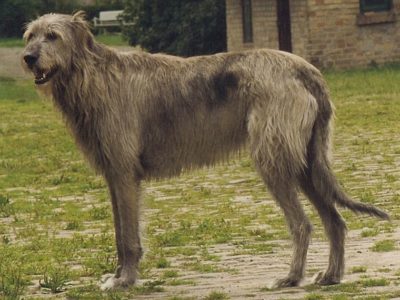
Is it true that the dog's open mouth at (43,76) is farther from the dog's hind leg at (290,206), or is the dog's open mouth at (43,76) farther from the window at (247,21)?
the window at (247,21)

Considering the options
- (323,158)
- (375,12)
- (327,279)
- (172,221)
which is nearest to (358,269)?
(327,279)

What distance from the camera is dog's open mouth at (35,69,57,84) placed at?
32.4 feet

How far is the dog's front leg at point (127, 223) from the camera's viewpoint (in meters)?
9.98

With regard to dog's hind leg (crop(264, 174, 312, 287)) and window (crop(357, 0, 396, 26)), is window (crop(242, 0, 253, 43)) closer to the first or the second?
window (crop(357, 0, 396, 26))

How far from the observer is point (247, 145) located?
9852 mm

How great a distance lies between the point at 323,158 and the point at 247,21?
93.5 feet

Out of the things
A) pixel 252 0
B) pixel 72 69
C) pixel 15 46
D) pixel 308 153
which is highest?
pixel 72 69

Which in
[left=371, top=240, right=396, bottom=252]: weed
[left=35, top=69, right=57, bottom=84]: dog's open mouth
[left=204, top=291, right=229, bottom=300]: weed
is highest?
[left=35, top=69, right=57, bottom=84]: dog's open mouth

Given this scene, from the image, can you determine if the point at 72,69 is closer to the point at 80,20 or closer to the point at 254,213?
the point at 80,20

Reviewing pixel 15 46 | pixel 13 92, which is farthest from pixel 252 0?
pixel 15 46

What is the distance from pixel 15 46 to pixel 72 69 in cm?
4389

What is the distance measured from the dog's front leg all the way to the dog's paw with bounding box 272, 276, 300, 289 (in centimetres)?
113

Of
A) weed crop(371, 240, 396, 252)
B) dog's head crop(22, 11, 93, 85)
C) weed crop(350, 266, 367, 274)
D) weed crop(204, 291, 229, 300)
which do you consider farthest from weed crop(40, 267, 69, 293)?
weed crop(371, 240, 396, 252)

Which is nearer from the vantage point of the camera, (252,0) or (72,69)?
(72,69)
